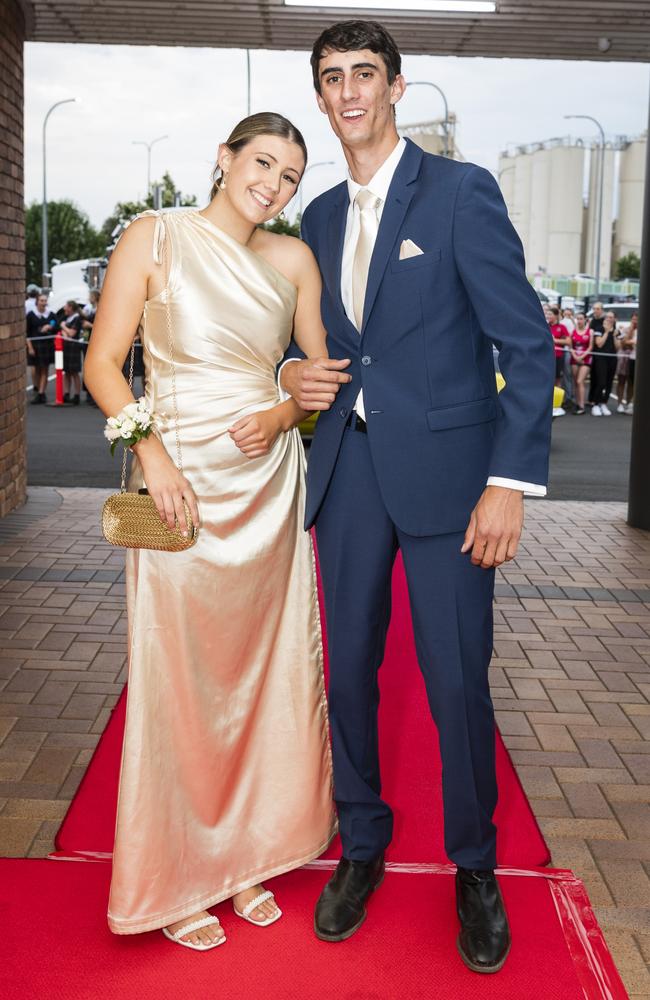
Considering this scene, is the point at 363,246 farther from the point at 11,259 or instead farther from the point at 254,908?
the point at 11,259

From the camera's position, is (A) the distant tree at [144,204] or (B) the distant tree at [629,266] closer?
(A) the distant tree at [144,204]

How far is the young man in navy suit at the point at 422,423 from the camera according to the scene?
2.50 meters

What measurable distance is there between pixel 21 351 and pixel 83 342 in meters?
9.46

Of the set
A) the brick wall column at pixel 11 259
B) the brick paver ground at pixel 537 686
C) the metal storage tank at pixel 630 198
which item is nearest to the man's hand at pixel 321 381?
the brick paver ground at pixel 537 686

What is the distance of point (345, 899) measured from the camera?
2.77m

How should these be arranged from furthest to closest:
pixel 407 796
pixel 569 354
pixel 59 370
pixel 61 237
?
1. pixel 61 237
2. pixel 569 354
3. pixel 59 370
4. pixel 407 796

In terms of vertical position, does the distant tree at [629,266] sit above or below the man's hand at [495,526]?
above

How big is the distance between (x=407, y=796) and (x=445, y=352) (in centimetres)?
160

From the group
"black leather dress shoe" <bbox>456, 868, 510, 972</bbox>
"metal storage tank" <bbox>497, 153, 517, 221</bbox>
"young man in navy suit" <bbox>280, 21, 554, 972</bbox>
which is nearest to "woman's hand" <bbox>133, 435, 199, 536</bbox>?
"young man in navy suit" <bbox>280, 21, 554, 972</bbox>

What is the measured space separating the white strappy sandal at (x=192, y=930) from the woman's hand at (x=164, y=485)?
984mm

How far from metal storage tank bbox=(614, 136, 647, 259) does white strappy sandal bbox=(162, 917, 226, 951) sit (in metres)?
95.3

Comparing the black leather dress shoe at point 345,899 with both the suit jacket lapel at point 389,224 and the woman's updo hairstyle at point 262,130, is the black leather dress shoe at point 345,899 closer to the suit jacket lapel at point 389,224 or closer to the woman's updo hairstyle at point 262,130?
the suit jacket lapel at point 389,224

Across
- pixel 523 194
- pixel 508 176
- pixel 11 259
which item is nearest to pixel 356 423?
pixel 11 259

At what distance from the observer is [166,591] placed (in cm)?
268
